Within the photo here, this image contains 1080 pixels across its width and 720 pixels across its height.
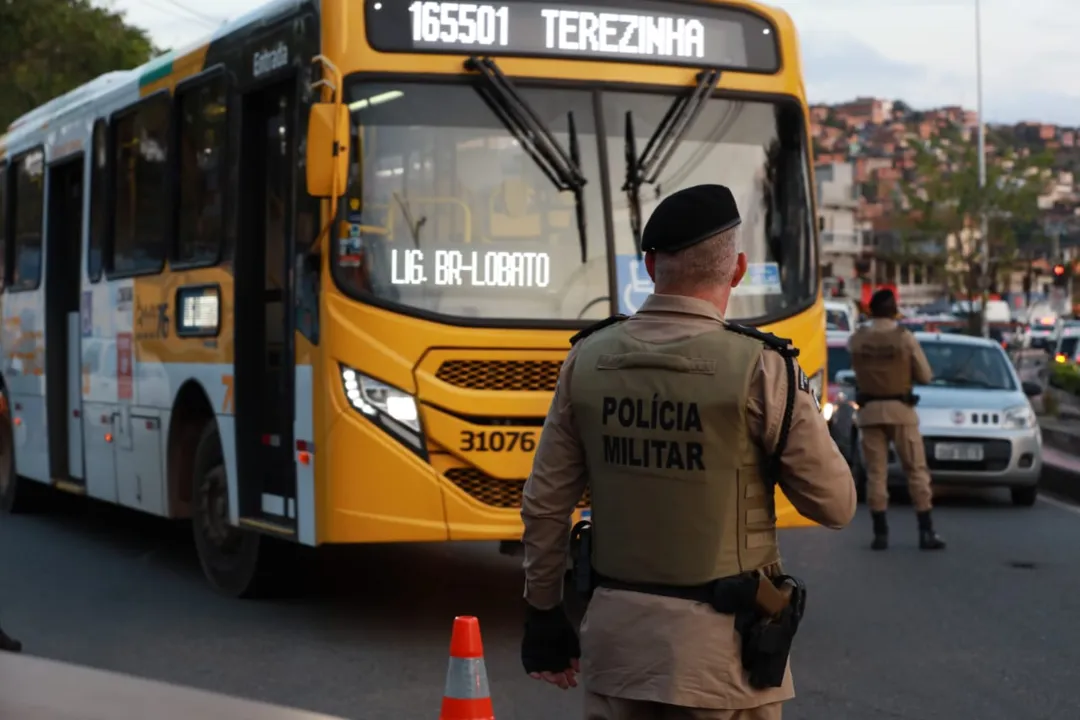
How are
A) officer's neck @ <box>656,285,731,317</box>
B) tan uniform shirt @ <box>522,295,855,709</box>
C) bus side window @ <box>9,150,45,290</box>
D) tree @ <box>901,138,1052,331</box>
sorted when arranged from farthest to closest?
tree @ <box>901,138,1052,331</box>
bus side window @ <box>9,150,45,290</box>
officer's neck @ <box>656,285,731,317</box>
tan uniform shirt @ <box>522,295,855,709</box>

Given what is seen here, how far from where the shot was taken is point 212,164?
10.4 m

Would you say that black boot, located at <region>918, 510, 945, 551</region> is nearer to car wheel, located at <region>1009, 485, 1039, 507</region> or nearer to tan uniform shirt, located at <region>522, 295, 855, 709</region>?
car wheel, located at <region>1009, 485, 1039, 507</region>

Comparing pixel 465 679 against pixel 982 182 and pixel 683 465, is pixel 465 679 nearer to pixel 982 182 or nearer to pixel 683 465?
pixel 683 465

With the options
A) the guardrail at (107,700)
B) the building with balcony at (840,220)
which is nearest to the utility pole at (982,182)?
the guardrail at (107,700)

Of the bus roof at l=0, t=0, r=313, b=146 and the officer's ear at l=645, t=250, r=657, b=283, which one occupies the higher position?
the bus roof at l=0, t=0, r=313, b=146

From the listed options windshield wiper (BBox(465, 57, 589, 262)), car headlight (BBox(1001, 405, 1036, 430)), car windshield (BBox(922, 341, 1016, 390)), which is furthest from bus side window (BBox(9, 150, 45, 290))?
car headlight (BBox(1001, 405, 1036, 430))

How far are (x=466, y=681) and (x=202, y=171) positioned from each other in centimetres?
607

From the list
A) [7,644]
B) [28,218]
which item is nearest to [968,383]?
[28,218]

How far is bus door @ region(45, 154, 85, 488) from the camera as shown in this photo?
13.3 metres

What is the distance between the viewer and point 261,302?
9984mm

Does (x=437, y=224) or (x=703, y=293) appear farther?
(x=437, y=224)

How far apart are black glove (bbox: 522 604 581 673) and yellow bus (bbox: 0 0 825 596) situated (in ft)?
15.4

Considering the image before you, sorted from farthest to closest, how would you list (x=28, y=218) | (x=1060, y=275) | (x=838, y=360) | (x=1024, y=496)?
(x=1060, y=275) → (x=838, y=360) → (x=1024, y=496) → (x=28, y=218)

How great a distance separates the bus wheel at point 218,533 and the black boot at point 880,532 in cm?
480
